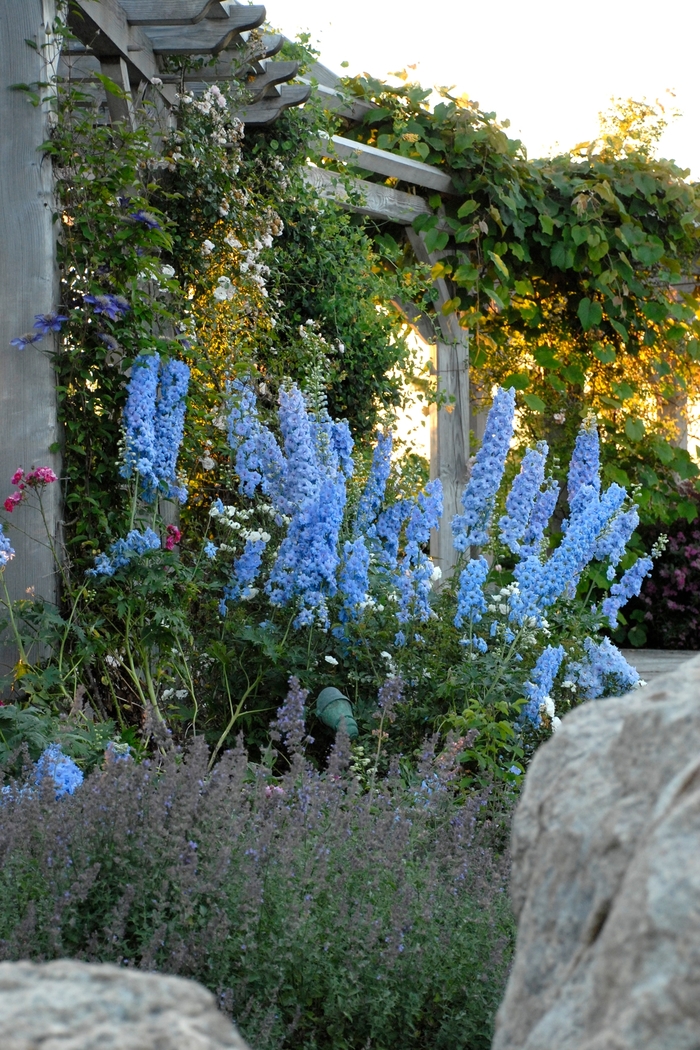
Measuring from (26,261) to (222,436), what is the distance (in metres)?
1.37

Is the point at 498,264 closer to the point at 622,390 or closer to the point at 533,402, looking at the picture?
the point at 533,402

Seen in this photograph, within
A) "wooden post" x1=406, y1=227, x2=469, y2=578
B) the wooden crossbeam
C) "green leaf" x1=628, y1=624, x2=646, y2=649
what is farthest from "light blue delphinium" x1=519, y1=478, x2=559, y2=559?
"green leaf" x1=628, y1=624, x2=646, y2=649

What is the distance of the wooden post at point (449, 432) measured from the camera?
289 inches

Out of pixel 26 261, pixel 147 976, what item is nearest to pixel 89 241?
pixel 26 261

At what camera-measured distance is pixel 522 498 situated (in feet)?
13.4

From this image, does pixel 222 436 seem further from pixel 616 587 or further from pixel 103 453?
pixel 616 587

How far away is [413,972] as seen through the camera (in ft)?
6.26

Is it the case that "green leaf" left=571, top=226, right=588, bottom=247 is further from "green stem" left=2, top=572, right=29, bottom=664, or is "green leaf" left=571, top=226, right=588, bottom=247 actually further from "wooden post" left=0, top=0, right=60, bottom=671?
"green stem" left=2, top=572, right=29, bottom=664

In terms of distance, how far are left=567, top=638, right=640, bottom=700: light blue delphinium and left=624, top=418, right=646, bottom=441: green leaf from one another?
146 inches

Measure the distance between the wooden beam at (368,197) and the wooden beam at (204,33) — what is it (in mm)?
1255

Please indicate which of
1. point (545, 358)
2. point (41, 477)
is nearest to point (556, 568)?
point (41, 477)

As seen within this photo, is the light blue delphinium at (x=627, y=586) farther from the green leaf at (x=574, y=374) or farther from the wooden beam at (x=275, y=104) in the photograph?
the green leaf at (x=574, y=374)

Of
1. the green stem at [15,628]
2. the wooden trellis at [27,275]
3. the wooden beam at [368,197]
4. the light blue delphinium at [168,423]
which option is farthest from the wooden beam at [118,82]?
the green stem at [15,628]

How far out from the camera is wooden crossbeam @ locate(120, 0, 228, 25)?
177 inches
